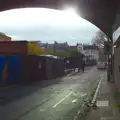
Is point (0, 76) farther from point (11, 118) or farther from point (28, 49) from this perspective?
point (11, 118)

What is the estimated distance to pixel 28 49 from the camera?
1790 inches

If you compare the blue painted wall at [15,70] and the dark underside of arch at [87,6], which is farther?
the blue painted wall at [15,70]

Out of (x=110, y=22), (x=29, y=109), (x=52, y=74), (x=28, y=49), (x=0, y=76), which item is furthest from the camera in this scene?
(x=52, y=74)

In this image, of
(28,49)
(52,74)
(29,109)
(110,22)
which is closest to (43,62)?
(28,49)

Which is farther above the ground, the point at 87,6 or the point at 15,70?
the point at 87,6

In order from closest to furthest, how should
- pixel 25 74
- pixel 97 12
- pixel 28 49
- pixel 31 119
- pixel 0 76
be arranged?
pixel 31 119 → pixel 97 12 → pixel 0 76 → pixel 25 74 → pixel 28 49

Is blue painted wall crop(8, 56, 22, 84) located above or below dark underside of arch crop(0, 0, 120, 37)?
below

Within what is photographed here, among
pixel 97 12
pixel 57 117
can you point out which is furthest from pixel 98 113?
pixel 97 12

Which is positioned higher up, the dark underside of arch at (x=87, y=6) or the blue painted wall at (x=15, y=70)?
the dark underside of arch at (x=87, y=6)

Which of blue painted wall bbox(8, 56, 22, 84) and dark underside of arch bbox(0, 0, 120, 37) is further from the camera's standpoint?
blue painted wall bbox(8, 56, 22, 84)

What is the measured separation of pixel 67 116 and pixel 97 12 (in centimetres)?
1329

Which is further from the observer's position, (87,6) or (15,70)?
(15,70)

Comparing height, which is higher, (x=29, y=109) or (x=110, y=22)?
(x=110, y=22)

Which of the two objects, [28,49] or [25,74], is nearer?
[25,74]
